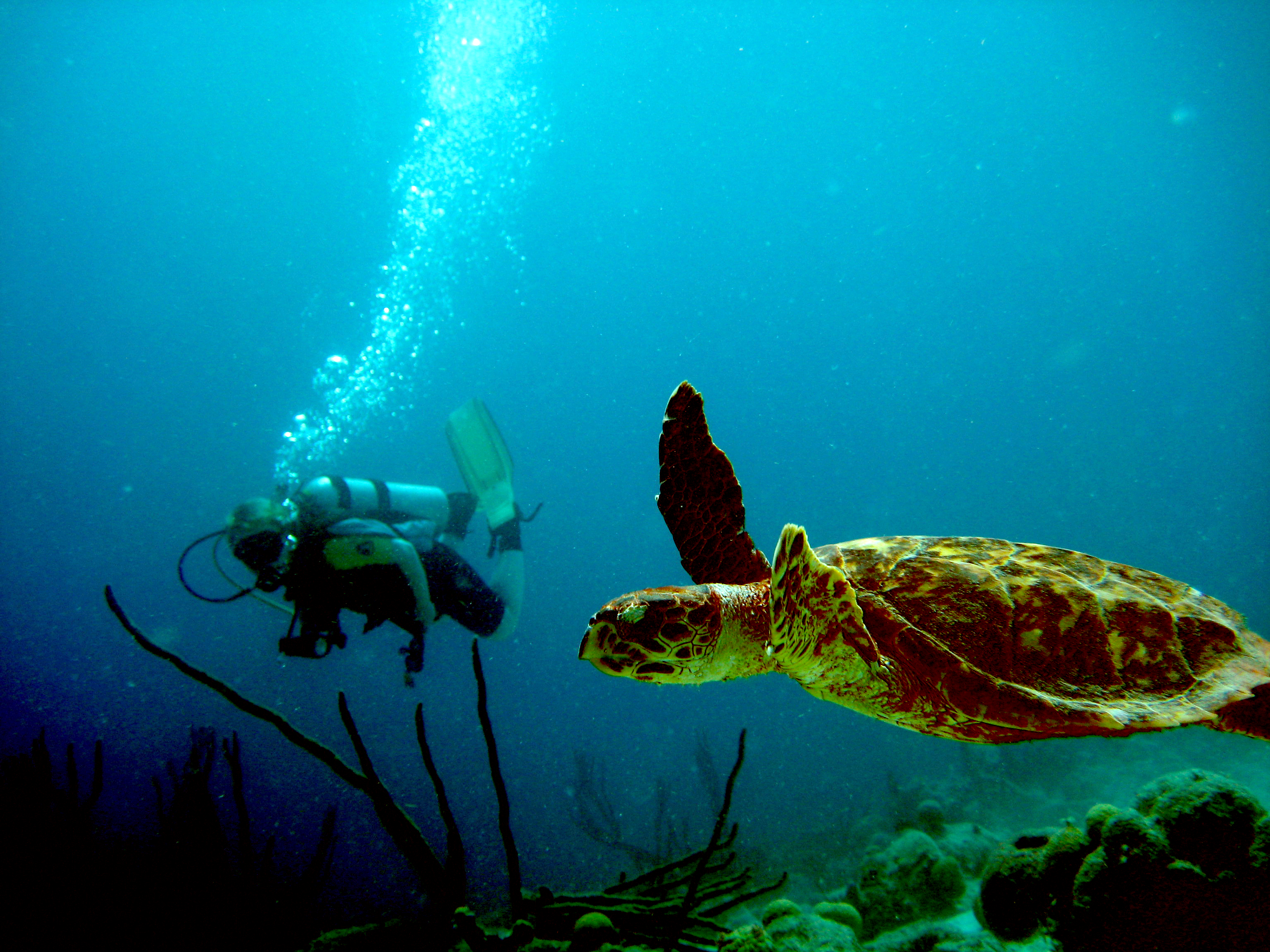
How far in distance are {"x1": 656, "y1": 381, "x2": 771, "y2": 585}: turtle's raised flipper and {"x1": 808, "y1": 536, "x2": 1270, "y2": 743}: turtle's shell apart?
0.53 metres

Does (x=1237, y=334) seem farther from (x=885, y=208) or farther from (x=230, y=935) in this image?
(x=230, y=935)

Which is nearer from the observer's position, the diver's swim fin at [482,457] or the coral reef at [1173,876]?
the coral reef at [1173,876]

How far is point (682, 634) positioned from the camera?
1675 millimetres

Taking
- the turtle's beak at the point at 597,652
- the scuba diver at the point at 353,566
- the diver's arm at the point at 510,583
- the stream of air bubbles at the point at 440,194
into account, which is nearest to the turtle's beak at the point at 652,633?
the turtle's beak at the point at 597,652

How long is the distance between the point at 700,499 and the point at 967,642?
1183 millimetres

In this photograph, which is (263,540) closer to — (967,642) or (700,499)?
(700,499)

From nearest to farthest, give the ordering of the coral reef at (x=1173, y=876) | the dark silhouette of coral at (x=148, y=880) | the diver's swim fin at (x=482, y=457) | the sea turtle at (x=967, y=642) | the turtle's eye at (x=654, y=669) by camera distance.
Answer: the sea turtle at (x=967, y=642) → the turtle's eye at (x=654, y=669) → the coral reef at (x=1173, y=876) → the dark silhouette of coral at (x=148, y=880) → the diver's swim fin at (x=482, y=457)

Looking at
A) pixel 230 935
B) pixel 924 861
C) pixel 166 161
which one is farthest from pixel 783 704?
pixel 166 161

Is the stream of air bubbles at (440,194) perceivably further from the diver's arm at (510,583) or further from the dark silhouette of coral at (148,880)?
the dark silhouette of coral at (148,880)

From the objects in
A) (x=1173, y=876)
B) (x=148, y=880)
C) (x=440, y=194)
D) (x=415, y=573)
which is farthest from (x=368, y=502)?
(x=440, y=194)

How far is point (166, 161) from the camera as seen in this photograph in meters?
46.7

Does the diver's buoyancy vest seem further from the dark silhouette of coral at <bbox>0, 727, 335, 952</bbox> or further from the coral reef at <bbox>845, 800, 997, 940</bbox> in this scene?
the coral reef at <bbox>845, 800, 997, 940</bbox>

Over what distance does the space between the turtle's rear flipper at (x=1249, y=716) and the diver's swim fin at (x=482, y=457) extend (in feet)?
30.2

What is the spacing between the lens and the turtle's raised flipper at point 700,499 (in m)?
2.38
